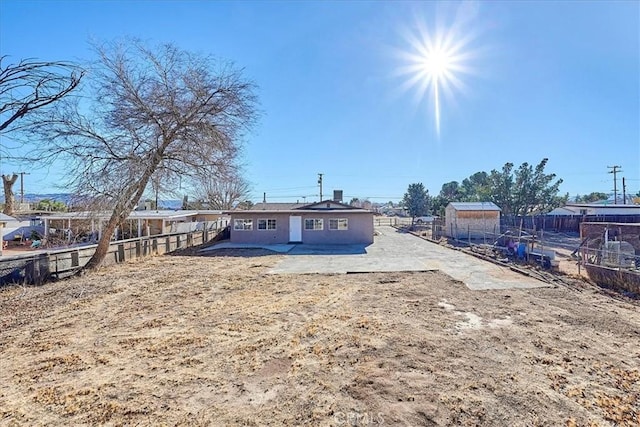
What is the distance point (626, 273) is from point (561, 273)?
213cm

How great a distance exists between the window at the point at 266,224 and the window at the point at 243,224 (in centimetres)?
57

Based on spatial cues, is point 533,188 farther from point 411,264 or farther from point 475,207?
point 411,264

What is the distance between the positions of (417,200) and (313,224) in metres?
21.6

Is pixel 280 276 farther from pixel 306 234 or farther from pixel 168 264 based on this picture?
pixel 306 234

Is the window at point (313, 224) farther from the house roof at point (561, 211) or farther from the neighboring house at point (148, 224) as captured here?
the house roof at point (561, 211)

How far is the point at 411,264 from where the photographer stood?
12.9 metres

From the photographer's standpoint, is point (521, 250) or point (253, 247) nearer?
point (521, 250)

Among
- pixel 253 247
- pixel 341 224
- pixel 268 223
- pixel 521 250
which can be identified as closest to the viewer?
pixel 521 250

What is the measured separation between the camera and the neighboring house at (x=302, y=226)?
67.5 ft

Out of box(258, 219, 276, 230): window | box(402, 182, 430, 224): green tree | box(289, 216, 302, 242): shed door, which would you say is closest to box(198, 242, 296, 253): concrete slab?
box(289, 216, 302, 242): shed door

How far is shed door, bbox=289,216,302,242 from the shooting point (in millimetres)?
20812

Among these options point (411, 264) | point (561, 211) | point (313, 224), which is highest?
point (561, 211)

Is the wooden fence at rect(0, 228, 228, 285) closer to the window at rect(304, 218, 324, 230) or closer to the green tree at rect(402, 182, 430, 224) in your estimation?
the window at rect(304, 218, 324, 230)

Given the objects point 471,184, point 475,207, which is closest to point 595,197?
point 471,184
